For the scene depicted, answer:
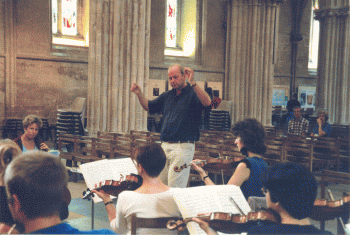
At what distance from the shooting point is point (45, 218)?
59.2 inches

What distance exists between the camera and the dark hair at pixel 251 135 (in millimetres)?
3494

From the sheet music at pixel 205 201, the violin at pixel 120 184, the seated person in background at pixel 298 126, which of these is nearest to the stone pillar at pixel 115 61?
the seated person in background at pixel 298 126

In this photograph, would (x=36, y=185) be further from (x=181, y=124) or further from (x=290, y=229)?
(x=181, y=124)

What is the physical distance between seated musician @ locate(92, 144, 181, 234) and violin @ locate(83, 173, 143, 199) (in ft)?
0.61

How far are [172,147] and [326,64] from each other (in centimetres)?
1480

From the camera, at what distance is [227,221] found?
227 cm

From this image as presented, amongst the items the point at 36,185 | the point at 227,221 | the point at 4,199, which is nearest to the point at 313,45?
the point at 227,221

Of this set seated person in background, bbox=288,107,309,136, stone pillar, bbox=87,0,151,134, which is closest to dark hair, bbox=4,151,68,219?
seated person in background, bbox=288,107,309,136

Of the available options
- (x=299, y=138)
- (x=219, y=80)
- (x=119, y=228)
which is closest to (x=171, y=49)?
(x=219, y=80)

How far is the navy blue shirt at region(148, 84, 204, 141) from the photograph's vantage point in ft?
14.4

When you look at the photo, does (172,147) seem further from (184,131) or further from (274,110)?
(274,110)

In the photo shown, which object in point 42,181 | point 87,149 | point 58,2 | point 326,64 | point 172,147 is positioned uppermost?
point 58,2

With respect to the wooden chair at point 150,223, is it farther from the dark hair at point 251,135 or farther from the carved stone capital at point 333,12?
the carved stone capital at point 333,12

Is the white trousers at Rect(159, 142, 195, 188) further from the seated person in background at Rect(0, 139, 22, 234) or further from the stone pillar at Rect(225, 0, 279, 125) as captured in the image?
the stone pillar at Rect(225, 0, 279, 125)
